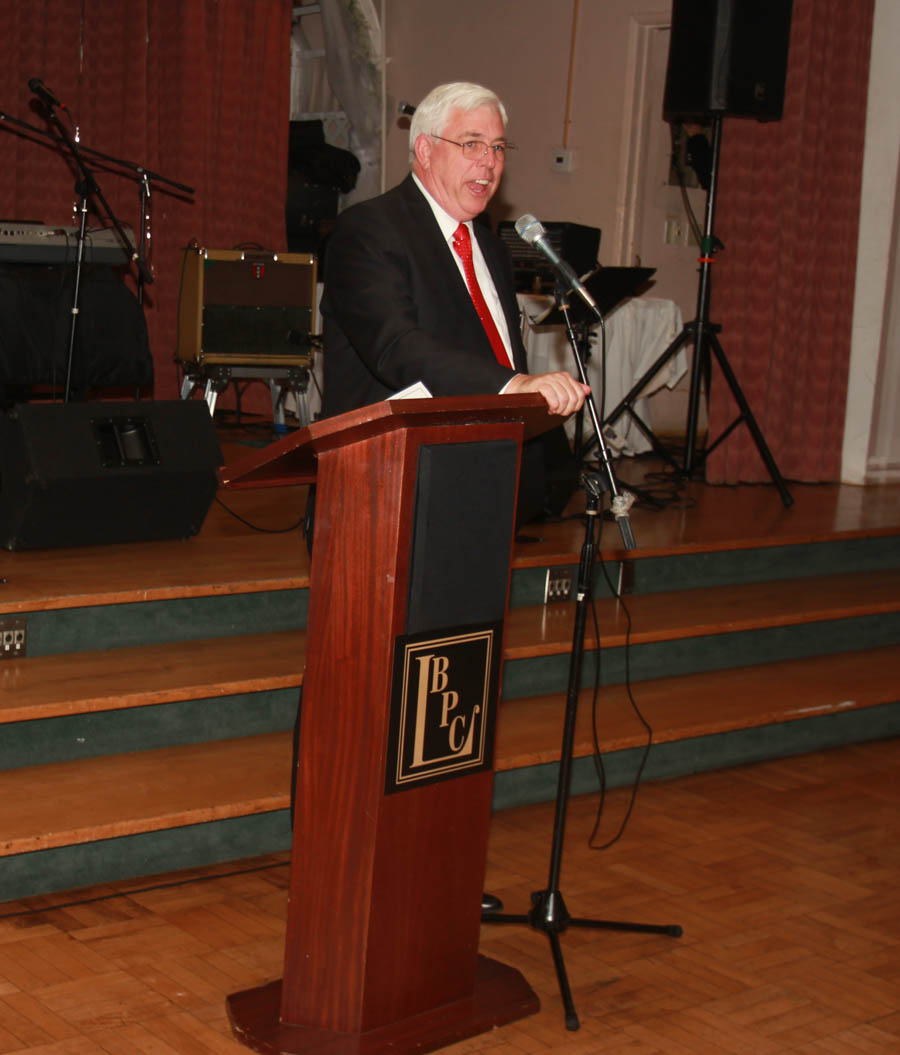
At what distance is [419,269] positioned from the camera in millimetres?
2240

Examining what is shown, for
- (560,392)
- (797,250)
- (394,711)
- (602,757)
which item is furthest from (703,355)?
(394,711)

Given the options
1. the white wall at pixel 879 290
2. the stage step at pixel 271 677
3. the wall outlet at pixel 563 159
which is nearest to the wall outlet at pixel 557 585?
the stage step at pixel 271 677

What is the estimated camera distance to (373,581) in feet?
6.17

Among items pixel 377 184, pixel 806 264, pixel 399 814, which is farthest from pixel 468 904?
pixel 377 184

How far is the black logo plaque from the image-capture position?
192 centimetres

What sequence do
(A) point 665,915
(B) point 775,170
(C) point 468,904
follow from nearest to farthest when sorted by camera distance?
(C) point 468,904 → (A) point 665,915 → (B) point 775,170

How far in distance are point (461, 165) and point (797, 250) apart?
12.6 feet

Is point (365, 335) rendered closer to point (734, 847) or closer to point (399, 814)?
point (399, 814)

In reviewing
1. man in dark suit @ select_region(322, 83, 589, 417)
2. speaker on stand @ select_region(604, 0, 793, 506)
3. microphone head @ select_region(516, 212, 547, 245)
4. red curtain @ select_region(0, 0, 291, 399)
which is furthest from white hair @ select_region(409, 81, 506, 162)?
red curtain @ select_region(0, 0, 291, 399)

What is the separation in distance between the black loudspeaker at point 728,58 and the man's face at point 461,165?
3153mm

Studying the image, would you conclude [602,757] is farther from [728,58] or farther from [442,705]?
[728,58]

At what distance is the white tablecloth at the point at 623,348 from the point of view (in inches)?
225

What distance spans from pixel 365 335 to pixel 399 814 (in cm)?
74

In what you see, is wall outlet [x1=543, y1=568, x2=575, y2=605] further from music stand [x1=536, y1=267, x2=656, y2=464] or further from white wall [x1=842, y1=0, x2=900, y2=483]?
white wall [x1=842, y1=0, x2=900, y2=483]
